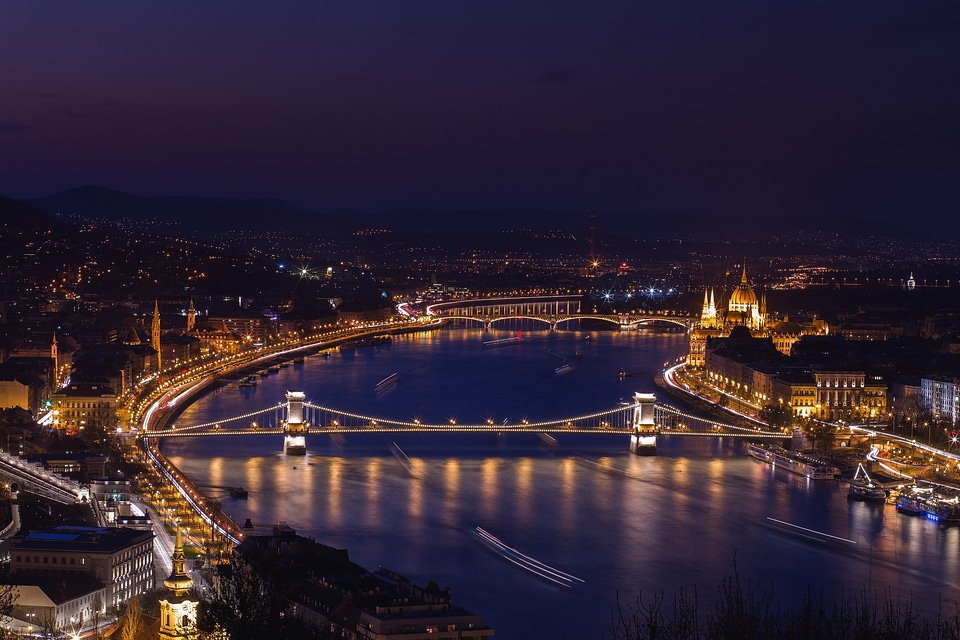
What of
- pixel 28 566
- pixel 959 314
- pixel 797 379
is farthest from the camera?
pixel 959 314

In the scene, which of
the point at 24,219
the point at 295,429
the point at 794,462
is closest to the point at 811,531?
the point at 794,462

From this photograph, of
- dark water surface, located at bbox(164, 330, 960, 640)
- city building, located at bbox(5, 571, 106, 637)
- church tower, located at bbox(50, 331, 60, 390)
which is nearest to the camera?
city building, located at bbox(5, 571, 106, 637)

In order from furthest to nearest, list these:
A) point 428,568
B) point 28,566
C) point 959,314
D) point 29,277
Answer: point 29,277
point 959,314
point 428,568
point 28,566

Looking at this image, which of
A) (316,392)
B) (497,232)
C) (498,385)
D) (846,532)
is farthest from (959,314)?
(497,232)

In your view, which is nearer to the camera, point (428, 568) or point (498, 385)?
point (428, 568)

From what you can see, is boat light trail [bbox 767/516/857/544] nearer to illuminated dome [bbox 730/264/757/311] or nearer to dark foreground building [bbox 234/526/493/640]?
dark foreground building [bbox 234/526/493/640]

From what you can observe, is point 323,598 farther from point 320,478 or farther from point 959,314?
point 959,314

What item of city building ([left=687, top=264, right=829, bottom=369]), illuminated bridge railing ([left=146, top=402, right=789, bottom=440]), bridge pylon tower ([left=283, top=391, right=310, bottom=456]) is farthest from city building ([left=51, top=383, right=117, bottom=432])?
city building ([left=687, top=264, right=829, bottom=369])
